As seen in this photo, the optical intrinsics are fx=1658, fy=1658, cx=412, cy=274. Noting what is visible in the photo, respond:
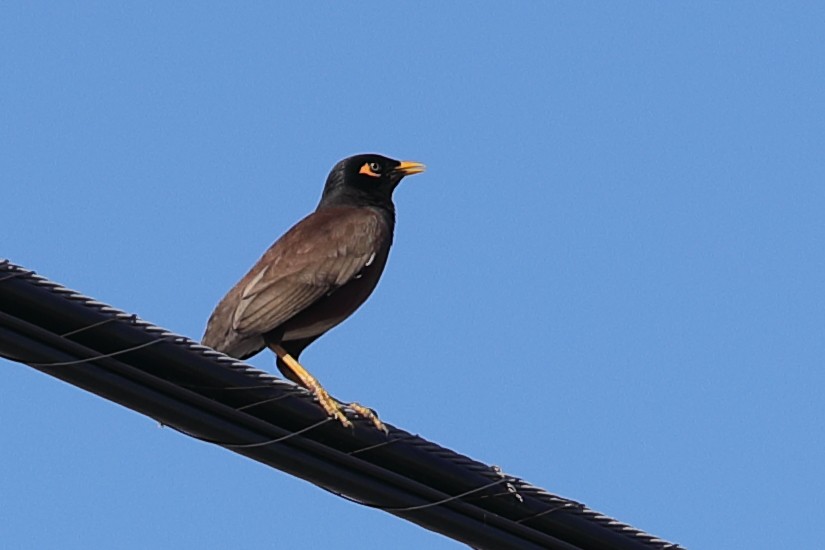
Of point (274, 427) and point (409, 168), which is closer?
point (274, 427)

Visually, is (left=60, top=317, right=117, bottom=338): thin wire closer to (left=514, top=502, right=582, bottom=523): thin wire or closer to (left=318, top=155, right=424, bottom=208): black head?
(left=514, top=502, right=582, bottom=523): thin wire

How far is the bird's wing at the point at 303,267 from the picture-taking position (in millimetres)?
8406

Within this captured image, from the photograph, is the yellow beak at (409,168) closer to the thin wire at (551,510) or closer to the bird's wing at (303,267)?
the bird's wing at (303,267)

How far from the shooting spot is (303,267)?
8734mm

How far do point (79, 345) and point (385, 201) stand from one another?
17.9 ft

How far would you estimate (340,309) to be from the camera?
891 cm

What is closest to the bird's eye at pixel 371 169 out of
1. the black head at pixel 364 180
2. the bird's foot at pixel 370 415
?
the black head at pixel 364 180

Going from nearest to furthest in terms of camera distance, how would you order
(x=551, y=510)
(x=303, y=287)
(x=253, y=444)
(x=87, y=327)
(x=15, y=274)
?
(x=15, y=274) < (x=87, y=327) < (x=253, y=444) < (x=551, y=510) < (x=303, y=287)

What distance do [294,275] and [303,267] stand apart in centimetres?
10

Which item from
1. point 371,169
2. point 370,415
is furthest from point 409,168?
point 370,415

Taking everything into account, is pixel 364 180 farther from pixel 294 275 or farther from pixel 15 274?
pixel 15 274

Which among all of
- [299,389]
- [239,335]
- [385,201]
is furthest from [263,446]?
[385,201]

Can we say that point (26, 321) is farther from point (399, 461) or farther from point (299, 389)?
point (399, 461)

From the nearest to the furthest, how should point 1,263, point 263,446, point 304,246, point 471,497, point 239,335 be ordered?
point 1,263 → point 263,446 → point 471,497 → point 239,335 → point 304,246
